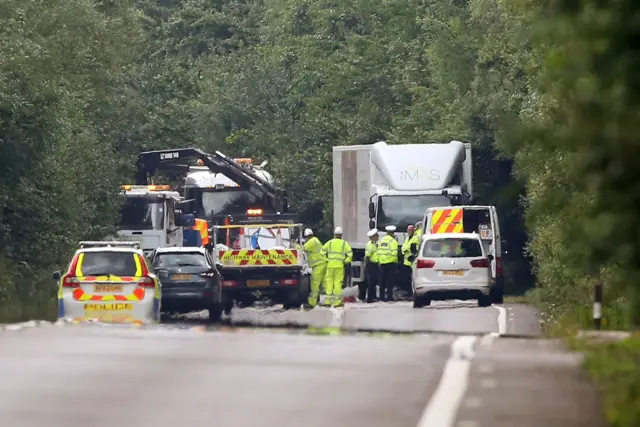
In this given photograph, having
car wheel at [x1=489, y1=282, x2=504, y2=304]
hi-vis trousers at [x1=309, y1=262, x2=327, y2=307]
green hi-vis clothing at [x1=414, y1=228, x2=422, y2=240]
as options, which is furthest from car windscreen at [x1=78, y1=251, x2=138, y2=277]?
car wheel at [x1=489, y1=282, x2=504, y2=304]

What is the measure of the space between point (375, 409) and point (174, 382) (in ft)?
7.35

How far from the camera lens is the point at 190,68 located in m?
70.2

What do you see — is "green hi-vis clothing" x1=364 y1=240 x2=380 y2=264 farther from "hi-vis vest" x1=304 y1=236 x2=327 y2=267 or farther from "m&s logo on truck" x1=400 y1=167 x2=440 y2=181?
"m&s logo on truck" x1=400 y1=167 x2=440 y2=181

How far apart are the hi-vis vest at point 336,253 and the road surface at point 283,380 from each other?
45.4 feet

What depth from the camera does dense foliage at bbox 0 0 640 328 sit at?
7.53 metres

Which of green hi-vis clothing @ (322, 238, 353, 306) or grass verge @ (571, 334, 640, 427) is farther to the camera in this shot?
green hi-vis clothing @ (322, 238, 353, 306)

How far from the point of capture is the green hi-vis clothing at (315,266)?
110 feet

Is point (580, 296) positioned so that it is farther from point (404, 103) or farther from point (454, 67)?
point (404, 103)

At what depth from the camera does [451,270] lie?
30484 millimetres

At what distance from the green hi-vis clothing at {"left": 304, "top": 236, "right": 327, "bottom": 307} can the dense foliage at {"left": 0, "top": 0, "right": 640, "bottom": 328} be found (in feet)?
14.6

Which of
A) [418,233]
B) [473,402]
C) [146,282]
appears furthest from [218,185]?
[473,402]

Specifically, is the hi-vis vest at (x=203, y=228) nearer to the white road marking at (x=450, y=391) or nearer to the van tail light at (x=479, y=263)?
the van tail light at (x=479, y=263)

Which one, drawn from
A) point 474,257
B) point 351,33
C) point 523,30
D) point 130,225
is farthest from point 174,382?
point 351,33

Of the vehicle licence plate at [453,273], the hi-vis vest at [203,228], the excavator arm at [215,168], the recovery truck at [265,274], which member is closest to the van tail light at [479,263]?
the vehicle licence plate at [453,273]
